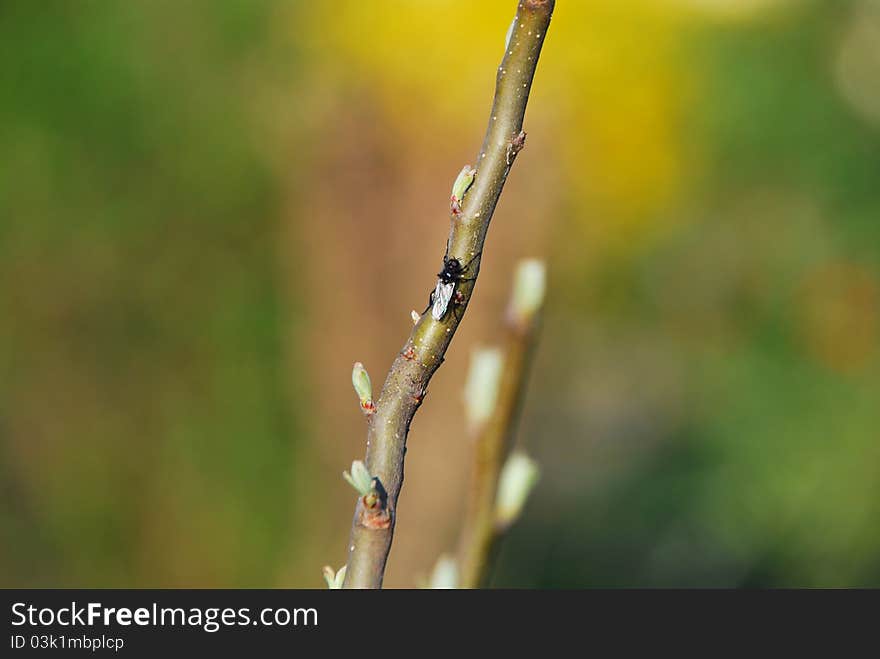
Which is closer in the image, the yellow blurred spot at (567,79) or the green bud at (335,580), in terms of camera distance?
the green bud at (335,580)

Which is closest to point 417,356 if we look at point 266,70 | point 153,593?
point 153,593

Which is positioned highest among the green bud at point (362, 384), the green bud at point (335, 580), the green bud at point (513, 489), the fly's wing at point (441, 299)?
the fly's wing at point (441, 299)

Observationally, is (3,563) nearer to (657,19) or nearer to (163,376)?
(163,376)

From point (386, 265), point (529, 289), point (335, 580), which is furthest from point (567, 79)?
point (335, 580)

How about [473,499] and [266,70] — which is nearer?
[473,499]

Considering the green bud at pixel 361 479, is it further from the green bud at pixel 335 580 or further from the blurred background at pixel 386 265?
the blurred background at pixel 386 265

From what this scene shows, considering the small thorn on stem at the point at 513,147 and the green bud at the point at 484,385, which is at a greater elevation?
the small thorn on stem at the point at 513,147

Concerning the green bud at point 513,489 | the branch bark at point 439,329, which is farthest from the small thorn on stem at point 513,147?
the green bud at point 513,489
